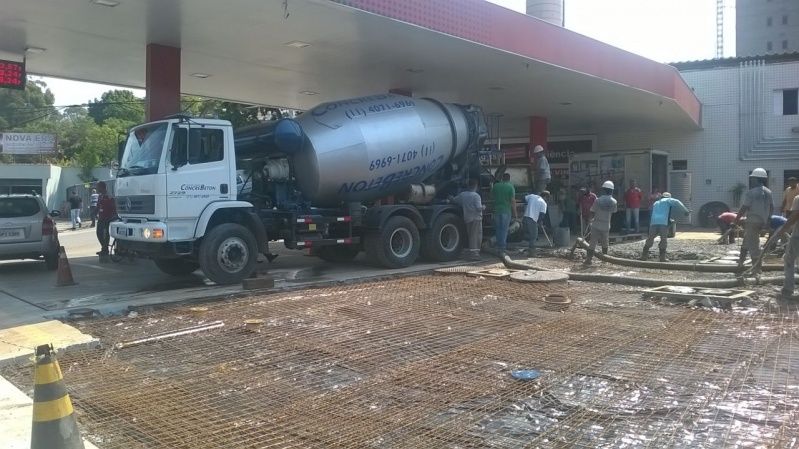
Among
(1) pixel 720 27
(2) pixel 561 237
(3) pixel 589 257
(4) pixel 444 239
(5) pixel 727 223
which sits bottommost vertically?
(3) pixel 589 257

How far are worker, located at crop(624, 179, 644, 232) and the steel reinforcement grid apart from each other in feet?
40.1

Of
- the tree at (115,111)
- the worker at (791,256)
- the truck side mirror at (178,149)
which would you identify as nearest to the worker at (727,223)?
the worker at (791,256)

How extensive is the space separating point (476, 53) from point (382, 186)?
3.53 metres

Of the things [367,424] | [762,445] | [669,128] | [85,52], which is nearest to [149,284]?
[85,52]

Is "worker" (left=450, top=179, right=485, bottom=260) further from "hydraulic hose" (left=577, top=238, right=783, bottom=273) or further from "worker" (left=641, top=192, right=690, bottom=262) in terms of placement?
"worker" (left=641, top=192, right=690, bottom=262)

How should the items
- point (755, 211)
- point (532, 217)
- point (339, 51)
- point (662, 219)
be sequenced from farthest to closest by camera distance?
1. point (532, 217)
2. point (339, 51)
3. point (662, 219)
4. point (755, 211)

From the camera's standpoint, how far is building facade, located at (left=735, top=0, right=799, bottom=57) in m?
70.7

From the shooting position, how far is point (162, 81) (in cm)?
1297

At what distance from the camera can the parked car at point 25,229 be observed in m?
12.6

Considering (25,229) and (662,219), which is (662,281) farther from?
(25,229)

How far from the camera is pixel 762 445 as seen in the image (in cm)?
386

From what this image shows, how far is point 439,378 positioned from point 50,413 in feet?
9.47

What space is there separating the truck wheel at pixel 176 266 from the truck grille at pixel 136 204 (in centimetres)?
133

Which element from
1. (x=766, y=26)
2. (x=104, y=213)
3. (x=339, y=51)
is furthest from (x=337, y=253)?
(x=766, y=26)
